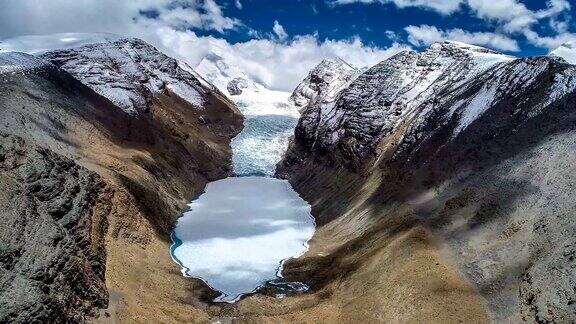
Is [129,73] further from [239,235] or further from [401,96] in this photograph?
[239,235]

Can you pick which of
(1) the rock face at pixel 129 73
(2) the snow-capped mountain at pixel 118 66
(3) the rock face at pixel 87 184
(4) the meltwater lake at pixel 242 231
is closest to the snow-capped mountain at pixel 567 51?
(4) the meltwater lake at pixel 242 231

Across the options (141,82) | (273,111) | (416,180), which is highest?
(416,180)

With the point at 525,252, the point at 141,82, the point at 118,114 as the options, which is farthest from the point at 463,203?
the point at 141,82

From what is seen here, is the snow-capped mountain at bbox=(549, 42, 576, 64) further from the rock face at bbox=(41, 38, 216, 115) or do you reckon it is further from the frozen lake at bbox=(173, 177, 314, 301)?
the rock face at bbox=(41, 38, 216, 115)

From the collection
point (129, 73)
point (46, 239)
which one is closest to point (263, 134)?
point (129, 73)

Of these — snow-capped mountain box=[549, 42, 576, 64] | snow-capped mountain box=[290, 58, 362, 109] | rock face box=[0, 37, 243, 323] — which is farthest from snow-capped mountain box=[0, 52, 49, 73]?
snow-capped mountain box=[290, 58, 362, 109]

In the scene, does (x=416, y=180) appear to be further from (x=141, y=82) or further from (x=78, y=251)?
(x=141, y=82)
